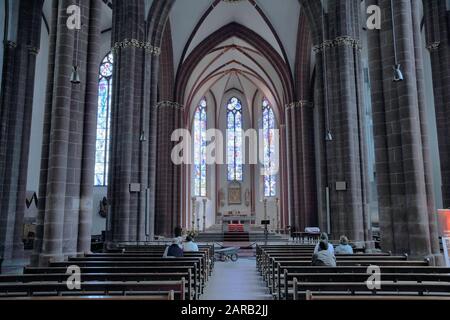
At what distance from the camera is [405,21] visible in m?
9.87

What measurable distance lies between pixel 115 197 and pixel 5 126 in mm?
5127

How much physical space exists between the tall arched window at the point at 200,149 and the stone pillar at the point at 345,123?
2210cm

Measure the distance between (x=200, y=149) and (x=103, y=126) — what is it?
13.6m

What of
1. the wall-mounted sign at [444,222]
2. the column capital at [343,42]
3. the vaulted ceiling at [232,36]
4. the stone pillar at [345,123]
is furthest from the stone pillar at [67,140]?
the column capital at [343,42]

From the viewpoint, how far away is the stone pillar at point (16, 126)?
1524 centimetres

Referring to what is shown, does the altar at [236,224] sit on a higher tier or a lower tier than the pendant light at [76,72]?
lower

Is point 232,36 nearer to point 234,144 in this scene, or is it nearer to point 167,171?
point 167,171

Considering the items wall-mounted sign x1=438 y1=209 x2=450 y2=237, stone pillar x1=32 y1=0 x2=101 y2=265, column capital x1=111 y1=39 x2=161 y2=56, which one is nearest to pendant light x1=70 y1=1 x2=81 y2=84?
stone pillar x1=32 y1=0 x2=101 y2=265

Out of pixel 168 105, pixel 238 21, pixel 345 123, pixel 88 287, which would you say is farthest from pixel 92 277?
pixel 238 21

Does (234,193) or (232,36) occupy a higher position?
(232,36)

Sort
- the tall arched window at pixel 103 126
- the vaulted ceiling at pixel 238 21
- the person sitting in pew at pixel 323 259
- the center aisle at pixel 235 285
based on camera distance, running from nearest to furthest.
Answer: the person sitting in pew at pixel 323 259 < the center aisle at pixel 235 285 < the vaulted ceiling at pixel 238 21 < the tall arched window at pixel 103 126

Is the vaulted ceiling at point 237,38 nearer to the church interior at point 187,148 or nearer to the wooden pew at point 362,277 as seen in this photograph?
the church interior at point 187,148

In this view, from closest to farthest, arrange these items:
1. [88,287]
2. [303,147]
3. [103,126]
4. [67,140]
Result: [88,287] < [67,140] < [103,126] < [303,147]

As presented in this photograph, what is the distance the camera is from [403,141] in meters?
9.60
